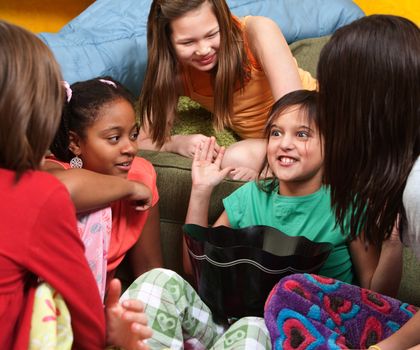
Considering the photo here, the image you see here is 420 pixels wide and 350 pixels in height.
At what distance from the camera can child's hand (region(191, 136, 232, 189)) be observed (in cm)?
154

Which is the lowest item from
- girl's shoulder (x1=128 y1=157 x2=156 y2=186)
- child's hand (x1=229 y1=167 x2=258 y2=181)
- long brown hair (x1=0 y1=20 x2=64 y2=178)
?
child's hand (x1=229 y1=167 x2=258 y2=181)

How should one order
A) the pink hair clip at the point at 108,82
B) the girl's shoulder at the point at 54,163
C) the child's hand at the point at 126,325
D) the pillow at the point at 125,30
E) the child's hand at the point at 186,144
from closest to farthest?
the child's hand at the point at 126,325 < the girl's shoulder at the point at 54,163 < the pink hair clip at the point at 108,82 < the child's hand at the point at 186,144 < the pillow at the point at 125,30

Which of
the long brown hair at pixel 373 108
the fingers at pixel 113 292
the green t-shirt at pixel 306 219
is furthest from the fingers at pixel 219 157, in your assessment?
the fingers at pixel 113 292

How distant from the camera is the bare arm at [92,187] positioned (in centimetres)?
122

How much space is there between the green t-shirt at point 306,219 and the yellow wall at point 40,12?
158 cm

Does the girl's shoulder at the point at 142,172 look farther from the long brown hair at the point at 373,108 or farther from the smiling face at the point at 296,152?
the long brown hair at the point at 373,108

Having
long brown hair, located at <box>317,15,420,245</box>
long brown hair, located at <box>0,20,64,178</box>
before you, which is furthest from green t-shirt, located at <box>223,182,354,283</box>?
long brown hair, located at <box>0,20,64,178</box>

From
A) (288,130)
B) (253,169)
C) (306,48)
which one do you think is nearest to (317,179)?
(288,130)

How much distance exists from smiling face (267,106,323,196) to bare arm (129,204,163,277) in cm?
32

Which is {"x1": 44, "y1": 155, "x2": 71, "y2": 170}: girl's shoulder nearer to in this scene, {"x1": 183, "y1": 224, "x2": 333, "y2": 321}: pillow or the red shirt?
{"x1": 183, "y1": 224, "x2": 333, "y2": 321}: pillow

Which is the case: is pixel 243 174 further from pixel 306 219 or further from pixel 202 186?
pixel 306 219

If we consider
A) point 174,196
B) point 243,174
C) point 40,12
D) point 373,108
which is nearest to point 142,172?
point 174,196

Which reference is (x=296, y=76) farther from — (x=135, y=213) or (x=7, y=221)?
(x=7, y=221)

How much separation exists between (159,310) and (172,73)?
83 centimetres
